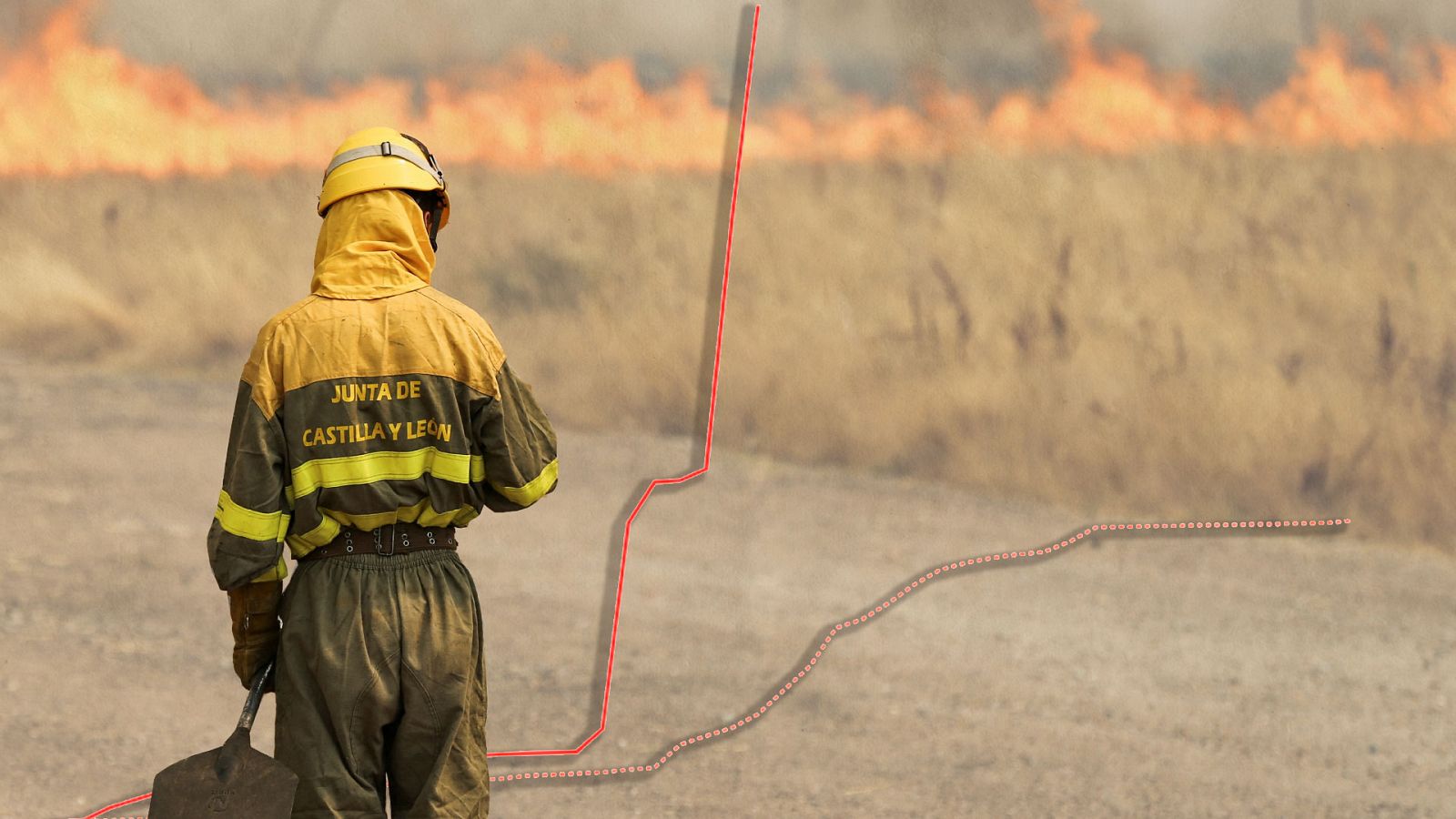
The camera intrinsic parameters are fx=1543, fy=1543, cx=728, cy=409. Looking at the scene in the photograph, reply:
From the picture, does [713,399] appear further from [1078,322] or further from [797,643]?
[1078,322]

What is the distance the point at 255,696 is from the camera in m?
2.51

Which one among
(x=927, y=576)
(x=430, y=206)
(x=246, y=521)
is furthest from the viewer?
(x=927, y=576)

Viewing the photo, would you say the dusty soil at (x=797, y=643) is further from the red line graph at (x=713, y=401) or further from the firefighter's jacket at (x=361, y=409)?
the firefighter's jacket at (x=361, y=409)

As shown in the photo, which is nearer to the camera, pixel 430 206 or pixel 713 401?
pixel 430 206

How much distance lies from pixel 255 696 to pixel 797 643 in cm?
222

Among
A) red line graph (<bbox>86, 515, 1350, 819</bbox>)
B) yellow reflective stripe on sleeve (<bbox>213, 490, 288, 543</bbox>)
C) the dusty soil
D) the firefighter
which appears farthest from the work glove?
red line graph (<bbox>86, 515, 1350, 819</bbox>)

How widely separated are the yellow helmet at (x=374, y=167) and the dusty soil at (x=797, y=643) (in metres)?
2.02

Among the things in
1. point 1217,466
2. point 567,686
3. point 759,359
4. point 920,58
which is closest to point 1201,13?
point 920,58

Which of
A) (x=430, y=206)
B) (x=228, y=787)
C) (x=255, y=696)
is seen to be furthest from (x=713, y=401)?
(x=228, y=787)

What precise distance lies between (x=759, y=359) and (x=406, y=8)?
1.43 meters

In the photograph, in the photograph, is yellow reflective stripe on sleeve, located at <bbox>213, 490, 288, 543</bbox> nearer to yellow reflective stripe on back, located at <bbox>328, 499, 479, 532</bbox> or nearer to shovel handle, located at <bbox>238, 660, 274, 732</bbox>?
yellow reflective stripe on back, located at <bbox>328, 499, 479, 532</bbox>

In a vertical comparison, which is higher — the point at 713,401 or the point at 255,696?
the point at 713,401

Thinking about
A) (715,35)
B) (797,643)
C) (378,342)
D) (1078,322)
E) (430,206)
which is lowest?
(797,643)

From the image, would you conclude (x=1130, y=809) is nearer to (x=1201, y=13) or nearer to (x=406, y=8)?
(x=1201, y=13)
